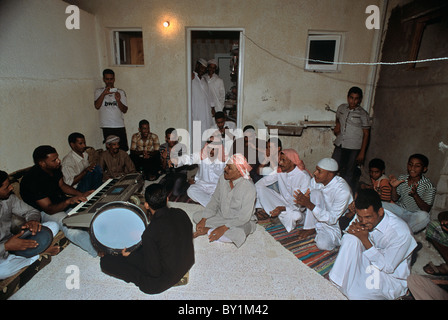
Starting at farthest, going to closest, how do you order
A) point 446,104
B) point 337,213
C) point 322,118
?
point 322,118 < point 446,104 < point 337,213

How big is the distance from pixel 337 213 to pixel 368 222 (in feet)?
Answer: 2.69

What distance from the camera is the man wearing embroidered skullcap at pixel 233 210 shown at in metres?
3.32

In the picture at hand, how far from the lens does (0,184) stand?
8.25ft

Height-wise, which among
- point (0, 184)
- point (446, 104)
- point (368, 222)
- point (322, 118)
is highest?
point (446, 104)

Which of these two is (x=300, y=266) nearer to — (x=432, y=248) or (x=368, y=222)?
(x=368, y=222)

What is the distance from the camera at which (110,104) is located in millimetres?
5586

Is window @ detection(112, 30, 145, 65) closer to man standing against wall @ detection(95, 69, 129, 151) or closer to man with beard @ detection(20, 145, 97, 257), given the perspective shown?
man standing against wall @ detection(95, 69, 129, 151)

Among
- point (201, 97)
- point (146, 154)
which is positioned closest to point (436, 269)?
point (146, 154)

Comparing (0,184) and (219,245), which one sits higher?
(0,184)

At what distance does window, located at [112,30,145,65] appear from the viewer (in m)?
5.95

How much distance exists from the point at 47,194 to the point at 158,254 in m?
1.83

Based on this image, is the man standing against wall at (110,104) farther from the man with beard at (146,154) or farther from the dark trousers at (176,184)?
the dark trousers at (176,184)

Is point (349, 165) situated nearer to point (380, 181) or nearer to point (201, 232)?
point (380, 181)
